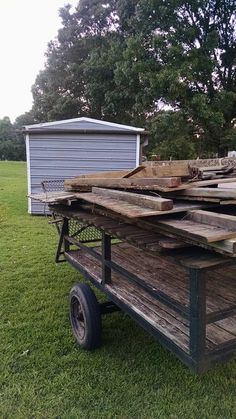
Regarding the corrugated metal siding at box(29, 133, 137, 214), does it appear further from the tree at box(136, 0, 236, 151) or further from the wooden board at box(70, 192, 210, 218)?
the wooden board at box(70, 192, 210, 218)

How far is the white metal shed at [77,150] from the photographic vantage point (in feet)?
36.2

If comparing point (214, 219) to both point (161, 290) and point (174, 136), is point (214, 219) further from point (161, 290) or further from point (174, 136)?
point (174, 136)

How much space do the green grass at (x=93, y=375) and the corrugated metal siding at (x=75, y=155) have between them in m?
7.27

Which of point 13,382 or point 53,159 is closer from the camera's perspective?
point 13,382

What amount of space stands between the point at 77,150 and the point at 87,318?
28.8 feet

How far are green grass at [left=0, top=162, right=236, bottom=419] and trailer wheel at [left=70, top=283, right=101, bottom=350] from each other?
0.36 feet

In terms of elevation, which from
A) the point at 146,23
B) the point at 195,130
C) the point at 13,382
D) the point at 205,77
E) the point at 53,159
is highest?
the point at 146,23

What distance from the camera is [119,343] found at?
11.0 feet

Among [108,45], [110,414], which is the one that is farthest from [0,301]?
[108,45]

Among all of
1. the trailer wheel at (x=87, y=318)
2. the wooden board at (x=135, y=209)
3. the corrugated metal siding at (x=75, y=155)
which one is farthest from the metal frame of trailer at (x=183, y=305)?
the corrugated metal siding at (x=75, y=155)

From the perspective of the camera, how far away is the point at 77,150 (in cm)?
1131

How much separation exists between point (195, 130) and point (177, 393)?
17.2 m

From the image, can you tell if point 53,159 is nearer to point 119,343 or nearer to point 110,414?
point 119,343

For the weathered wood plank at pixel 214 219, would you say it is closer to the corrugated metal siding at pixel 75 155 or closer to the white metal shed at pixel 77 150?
the white metal shed at pixel 77 150
